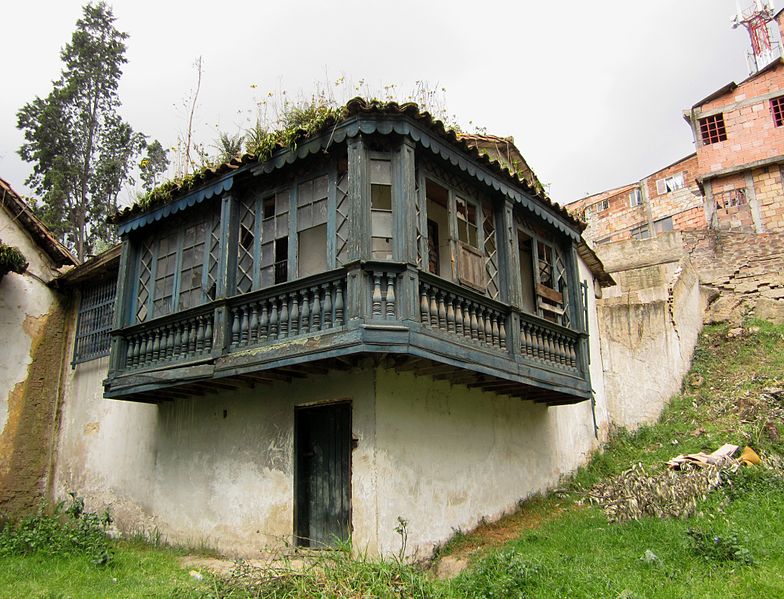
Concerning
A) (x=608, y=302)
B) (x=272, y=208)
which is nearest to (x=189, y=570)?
(x=272, y=208)

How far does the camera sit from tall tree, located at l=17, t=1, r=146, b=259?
22906 millimetres

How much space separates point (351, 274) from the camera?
7.64 m

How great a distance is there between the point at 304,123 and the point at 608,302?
1260cm

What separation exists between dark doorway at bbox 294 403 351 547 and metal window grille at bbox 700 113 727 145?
A: 2687 cm

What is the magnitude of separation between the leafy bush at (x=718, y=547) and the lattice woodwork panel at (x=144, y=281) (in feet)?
28.4

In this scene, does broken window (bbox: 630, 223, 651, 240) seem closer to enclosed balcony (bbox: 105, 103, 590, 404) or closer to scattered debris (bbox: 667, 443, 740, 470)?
enclosed balcony (bbox: 105, 103, 590, 404)

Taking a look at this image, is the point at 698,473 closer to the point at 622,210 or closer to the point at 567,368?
the point at 567,368

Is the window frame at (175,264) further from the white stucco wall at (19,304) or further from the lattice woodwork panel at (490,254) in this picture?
the lattice woodwork panel at (490,254)

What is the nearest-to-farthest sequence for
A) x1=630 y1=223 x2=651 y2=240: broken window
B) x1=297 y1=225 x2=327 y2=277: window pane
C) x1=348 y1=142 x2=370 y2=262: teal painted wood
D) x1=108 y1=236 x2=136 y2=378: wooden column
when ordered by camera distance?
x1=348 y1=142 x2=370 y2=262: teal painted wood → x1=297 y1=225 x2=327 y2=277: window pane → x1=108 y1=236 x2=136 y2=378: wooden column → x1=630 y1=223 x2=651 y2=240: broken window

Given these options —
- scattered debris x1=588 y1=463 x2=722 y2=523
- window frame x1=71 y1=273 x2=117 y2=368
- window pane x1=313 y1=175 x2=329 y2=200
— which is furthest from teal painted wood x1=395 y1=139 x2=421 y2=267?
window frame x1=71 y1=273 x2=117 y2=368

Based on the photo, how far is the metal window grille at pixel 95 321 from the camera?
12.5 m

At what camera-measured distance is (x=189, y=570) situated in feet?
27.7

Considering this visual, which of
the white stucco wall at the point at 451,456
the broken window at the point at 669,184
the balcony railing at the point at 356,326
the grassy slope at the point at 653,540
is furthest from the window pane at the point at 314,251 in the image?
the broken window at the point at 669,184

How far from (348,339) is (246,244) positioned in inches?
117
